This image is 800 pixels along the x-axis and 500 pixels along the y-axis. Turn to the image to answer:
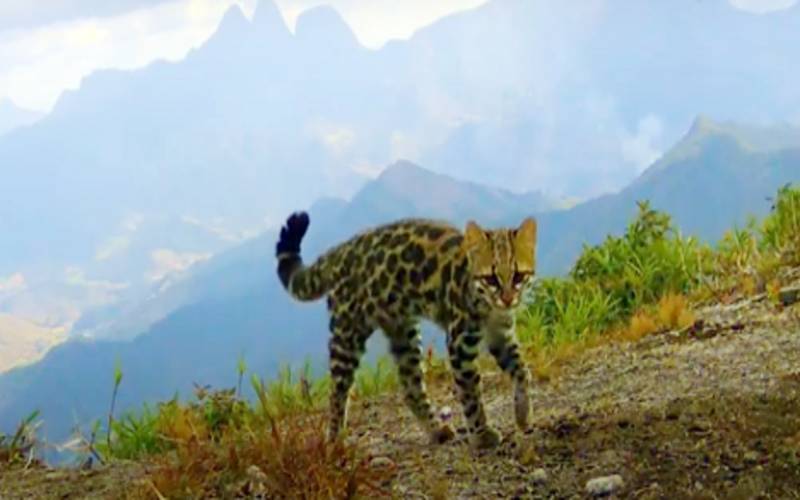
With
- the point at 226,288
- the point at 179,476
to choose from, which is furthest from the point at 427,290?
the point at 226,288

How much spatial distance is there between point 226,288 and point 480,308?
16926 cm

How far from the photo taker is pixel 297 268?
6.53 metres

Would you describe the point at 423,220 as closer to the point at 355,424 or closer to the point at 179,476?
the point at 355,424

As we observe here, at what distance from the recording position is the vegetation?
4.82 meters

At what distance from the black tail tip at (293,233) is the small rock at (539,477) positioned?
6.50 feet

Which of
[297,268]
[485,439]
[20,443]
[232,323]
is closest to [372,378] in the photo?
[297,268]

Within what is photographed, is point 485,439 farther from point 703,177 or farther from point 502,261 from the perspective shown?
point 703,177

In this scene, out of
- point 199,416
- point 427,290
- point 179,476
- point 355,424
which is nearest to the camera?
point 179,476

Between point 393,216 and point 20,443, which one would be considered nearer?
point 20,443

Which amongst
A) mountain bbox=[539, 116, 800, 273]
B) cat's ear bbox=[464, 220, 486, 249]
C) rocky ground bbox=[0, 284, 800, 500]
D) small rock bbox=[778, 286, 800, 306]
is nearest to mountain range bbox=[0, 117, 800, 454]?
mountain bbox=[539, 116, 800, 273]

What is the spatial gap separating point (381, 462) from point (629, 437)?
111cm

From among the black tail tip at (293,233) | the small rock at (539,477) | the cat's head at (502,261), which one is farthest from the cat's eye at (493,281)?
the black tail tip at (293,233)

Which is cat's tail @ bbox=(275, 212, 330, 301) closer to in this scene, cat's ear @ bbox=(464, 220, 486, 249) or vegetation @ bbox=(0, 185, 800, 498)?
vegetation @ bbox=(0, 185, 800, 498)

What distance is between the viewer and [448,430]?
19.7 ft
